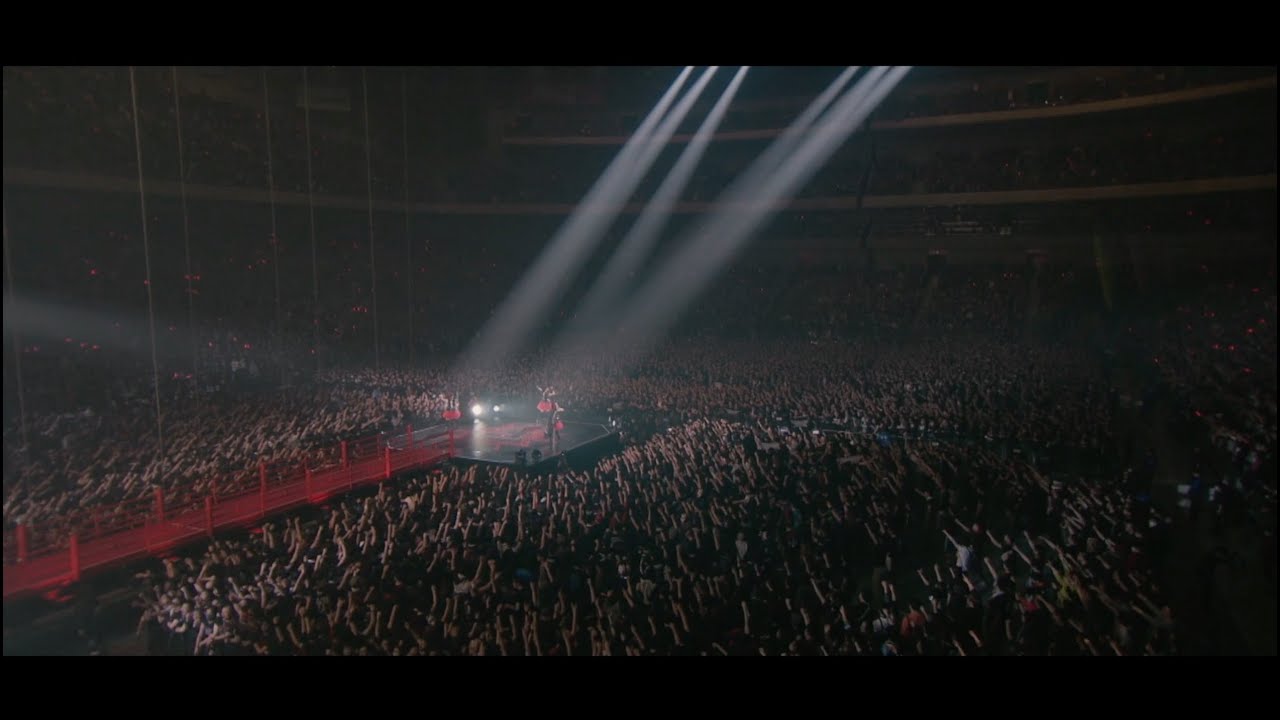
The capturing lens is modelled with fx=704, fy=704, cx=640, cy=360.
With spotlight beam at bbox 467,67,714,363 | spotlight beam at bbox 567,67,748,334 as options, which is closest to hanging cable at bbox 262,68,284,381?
spotlight beam at bbox 467,67,714,363

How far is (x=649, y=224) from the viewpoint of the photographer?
30203 mm

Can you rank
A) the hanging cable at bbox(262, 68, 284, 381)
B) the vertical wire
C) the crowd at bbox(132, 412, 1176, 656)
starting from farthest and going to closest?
the hanging cable at bbox(262, 68, 284, 381)
the vertical wire
the crowd at bbox(132, 412, 1176, 656)

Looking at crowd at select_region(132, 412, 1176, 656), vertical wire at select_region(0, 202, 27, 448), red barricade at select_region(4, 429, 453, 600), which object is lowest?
crowd at select_region(132, 412, 1176, 656)

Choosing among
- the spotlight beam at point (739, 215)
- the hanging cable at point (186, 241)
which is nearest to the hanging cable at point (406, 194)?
the hanging cable at point (186, 241)

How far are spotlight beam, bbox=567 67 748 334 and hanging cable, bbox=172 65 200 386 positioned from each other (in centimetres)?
1288

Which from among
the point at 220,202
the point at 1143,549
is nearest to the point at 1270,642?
the point at 1143,549

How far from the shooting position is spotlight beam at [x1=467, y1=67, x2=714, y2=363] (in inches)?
1139

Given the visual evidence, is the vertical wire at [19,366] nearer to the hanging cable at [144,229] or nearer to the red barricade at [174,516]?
the hanging cable at [144,229]

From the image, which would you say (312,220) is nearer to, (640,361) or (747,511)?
(640,361)

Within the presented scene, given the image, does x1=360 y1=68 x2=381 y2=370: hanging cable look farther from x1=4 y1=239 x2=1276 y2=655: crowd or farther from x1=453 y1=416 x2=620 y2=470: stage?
x1=453 y1=416 x2=620 y2=470: stage

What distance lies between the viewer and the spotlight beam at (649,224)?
28.8 meters

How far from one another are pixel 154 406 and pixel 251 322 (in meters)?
8.44

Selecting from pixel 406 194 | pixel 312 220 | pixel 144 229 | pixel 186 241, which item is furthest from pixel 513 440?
pixel 406 194

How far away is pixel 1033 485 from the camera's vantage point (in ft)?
30.6
